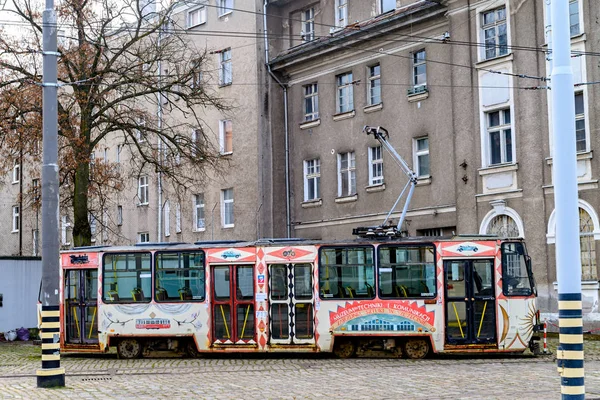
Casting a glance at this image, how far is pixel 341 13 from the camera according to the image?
1460 inches

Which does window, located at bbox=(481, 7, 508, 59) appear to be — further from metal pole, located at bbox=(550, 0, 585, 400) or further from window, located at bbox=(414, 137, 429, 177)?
metal pole, located at bbox=(550, 0, 585, 400)

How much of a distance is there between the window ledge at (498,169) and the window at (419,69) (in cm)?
450

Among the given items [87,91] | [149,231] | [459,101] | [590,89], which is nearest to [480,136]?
[459,101]

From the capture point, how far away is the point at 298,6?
38.9 m

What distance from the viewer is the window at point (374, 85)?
35.1 metres

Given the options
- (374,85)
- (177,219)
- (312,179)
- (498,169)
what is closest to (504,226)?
(498,169)

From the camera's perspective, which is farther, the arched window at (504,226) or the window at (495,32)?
the window at (495,32)

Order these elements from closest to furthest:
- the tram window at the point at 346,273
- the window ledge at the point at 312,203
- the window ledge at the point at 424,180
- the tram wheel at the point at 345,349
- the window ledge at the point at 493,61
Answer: the tram window at the point at 346,273 < the tram wheel at the point at 345,349 < the window ledge at the point at 493,61 < the window ledge at the point at 424,180 < the window ledge at the point at 312,203

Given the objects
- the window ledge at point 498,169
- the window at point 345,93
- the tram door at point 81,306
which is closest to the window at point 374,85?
the window at point 345,93

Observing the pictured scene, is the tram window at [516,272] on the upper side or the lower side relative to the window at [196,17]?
lower

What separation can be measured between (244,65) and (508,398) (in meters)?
28.2

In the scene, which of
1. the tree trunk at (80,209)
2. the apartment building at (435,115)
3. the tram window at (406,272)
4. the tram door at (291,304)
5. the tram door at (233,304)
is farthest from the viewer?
the tree trunk at (80,209)

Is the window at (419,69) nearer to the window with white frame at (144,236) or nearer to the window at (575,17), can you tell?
the window at (575,17)

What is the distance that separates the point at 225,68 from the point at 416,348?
21459mm
